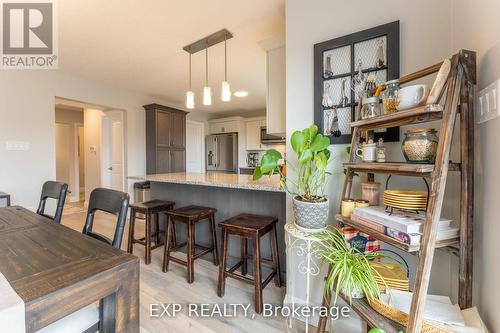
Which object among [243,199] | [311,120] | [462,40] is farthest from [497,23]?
[243,199]

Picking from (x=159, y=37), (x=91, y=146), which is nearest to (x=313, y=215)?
(x=159, y=37)

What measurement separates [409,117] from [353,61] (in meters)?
0.63

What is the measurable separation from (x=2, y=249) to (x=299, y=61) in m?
1.89

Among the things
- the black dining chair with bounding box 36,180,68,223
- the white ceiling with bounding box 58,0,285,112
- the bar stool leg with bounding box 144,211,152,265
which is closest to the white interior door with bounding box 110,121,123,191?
the white ceiling with bounding box 58,0,285,112

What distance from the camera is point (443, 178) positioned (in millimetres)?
781

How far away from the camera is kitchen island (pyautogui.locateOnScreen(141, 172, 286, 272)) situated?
2.03 meters

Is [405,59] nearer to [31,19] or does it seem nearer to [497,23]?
[497,23]

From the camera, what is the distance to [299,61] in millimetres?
1590

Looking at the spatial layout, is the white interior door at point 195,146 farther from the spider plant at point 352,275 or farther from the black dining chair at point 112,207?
the spider plant at point 352,275

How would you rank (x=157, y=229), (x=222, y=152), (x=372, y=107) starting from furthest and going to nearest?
(x=222, y=152) → (x=157, y=229) → (x=372, y=107)

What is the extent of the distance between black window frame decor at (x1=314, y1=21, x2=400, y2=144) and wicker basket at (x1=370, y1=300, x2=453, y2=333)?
0.84m

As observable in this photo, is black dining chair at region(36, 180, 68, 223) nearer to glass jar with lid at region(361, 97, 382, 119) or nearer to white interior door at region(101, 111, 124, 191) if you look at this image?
glass jar with lid at region(361, 97, 382, 119)

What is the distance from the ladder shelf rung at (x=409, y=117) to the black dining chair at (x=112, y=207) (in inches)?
51.3

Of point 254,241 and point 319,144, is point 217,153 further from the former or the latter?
point 319,144
